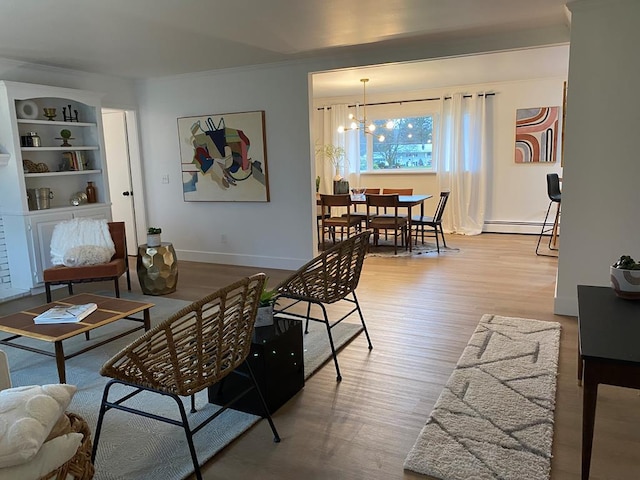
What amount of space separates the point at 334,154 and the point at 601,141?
18.9 feet

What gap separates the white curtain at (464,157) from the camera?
782 centimetres

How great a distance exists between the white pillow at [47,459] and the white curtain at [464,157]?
7.32 m

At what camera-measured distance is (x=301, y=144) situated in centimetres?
543

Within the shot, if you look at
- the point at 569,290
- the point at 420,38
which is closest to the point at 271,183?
the point at 420,38

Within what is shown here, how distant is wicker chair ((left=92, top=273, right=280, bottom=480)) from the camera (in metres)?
1.76

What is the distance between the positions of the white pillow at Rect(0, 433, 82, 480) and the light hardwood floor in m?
0.73

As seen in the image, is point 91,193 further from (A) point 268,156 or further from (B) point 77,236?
(A) point 268,156

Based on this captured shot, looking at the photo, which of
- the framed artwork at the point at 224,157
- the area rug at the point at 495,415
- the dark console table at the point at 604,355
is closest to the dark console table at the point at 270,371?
the area rug at the point at 495,415

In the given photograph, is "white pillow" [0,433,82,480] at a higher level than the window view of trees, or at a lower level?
lower

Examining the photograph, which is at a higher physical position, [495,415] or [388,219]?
[388,219]

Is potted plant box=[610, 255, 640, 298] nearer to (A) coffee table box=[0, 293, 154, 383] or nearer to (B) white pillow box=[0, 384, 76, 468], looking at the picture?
(B) white pillow box=[0, 384, 76, 468]

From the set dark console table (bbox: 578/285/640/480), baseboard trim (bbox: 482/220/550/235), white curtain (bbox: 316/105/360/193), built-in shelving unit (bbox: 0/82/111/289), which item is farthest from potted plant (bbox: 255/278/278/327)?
white curtain (bbox: 316/105/360/193)

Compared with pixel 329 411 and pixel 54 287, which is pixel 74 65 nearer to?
pixel 54 287

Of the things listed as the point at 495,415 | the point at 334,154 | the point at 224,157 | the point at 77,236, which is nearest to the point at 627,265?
the point at 495,415
